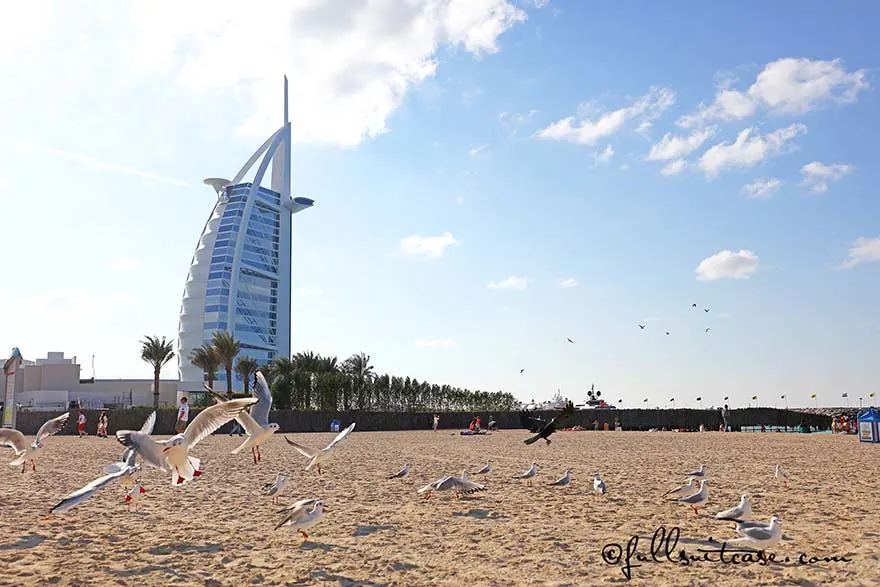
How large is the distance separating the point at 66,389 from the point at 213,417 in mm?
92062

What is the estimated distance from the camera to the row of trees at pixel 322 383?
6931cm

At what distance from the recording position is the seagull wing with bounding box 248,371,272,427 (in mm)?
11195

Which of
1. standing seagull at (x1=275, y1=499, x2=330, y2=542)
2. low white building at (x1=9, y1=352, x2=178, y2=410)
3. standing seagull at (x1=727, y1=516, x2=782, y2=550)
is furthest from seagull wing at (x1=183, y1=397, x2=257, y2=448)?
low white building at (x1=9, y1=352, x2=178, y2=410)

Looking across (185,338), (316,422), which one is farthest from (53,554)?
(185,338)

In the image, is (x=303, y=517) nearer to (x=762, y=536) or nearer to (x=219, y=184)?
(x=762, y=536)

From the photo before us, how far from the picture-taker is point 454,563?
8.07m

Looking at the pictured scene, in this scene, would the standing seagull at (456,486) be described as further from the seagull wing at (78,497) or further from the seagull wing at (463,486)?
the seagull wing at (78,497)

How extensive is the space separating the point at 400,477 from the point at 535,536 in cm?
729

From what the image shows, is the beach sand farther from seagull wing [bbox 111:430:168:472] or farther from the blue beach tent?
the blue beach tent

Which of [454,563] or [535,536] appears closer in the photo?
[454,563]

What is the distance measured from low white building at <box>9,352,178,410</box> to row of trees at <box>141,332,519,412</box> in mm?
10641

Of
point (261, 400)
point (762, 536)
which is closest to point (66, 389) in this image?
point (261, 400)

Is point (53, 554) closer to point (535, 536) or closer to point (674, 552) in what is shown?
point (535, 536)

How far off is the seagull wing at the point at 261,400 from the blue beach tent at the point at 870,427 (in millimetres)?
32778
